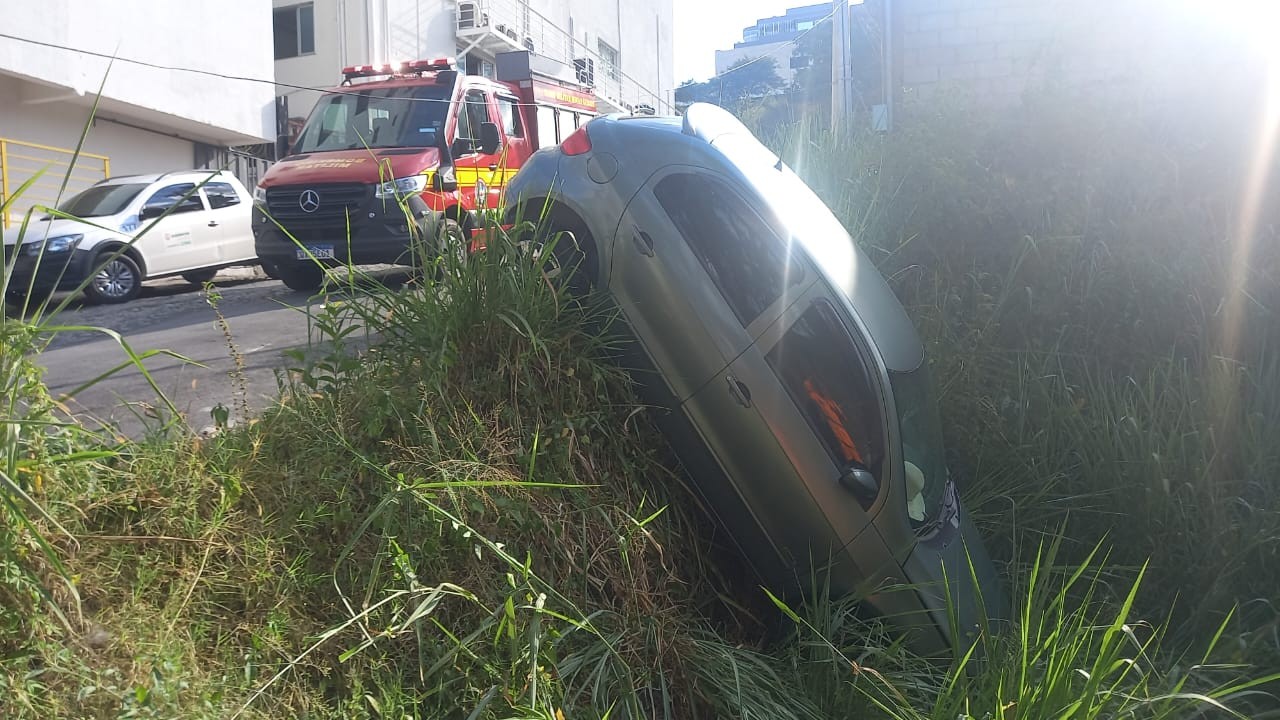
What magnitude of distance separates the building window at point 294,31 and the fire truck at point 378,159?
12149 mm

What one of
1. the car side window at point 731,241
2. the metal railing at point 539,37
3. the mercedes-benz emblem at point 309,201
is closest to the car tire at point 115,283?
the mercedes-benz emblem at point 309,201

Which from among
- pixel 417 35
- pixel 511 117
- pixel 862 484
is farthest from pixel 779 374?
pixel 417 35

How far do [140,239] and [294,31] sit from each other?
12.9 metres

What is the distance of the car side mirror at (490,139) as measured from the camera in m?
9.85

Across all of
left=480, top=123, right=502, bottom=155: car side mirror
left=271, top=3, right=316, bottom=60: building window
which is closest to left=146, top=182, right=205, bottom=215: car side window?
left=480, top=123, right=502, bottom=155: car side mirror

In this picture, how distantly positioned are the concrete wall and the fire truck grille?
6.12 metres

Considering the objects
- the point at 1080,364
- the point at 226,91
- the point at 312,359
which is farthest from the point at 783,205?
the point at 226,91

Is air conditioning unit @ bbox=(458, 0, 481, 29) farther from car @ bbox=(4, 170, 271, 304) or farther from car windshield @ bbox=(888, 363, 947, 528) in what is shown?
car windshield @ bbox=(888, 363, 947, 528)

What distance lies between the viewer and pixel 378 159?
9.12 metres

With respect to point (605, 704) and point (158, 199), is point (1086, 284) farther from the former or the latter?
point (158, 199)

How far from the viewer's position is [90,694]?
252cm

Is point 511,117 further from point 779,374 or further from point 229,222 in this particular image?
point 779,374

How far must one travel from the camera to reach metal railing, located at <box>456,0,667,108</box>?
24.1 meters

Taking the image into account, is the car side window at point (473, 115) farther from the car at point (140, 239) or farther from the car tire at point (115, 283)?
the car tire at point (115, 283)
